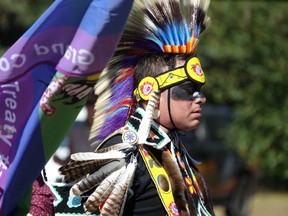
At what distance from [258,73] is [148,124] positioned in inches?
217

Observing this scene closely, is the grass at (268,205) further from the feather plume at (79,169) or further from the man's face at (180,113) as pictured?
the feather plume at (79,169)

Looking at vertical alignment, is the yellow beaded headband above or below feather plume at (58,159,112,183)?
above

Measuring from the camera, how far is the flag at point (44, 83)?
3279 millimetres

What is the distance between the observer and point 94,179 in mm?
4188

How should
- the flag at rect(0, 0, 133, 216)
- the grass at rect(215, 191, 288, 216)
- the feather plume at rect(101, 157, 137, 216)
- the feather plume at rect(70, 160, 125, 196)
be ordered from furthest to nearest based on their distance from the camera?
the grass at rect(215, 191, 288, 216), the feather plume at rect(70, 160, 125, 196), the feather plume at rect(101, 157, 137, 216), the flag at rect(0, 0, 133, 216)

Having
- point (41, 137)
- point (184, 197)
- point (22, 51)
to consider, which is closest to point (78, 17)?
point (22, 51)

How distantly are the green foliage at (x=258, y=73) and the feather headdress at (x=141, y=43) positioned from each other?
4.87 metres

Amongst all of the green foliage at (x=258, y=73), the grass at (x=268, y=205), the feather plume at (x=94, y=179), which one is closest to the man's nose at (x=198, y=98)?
the feather plume at (x=94, y=179)

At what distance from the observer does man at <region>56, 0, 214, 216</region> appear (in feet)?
13.8

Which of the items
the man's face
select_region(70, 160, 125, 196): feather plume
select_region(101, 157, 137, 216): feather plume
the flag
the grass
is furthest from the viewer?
the grass

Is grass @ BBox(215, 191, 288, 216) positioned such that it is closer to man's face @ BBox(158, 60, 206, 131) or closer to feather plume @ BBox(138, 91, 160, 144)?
man's face @ BBox(158, 60, 206, 131)

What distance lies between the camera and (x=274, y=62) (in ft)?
31.1

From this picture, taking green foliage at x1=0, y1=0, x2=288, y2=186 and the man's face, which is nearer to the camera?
the man's face

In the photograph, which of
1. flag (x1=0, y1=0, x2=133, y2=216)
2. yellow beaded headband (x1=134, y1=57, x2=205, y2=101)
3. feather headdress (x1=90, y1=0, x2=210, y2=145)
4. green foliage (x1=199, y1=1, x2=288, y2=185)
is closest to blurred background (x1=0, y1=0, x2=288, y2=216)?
green foliage (x1=199, y1=1, x2=288, y2=185)
